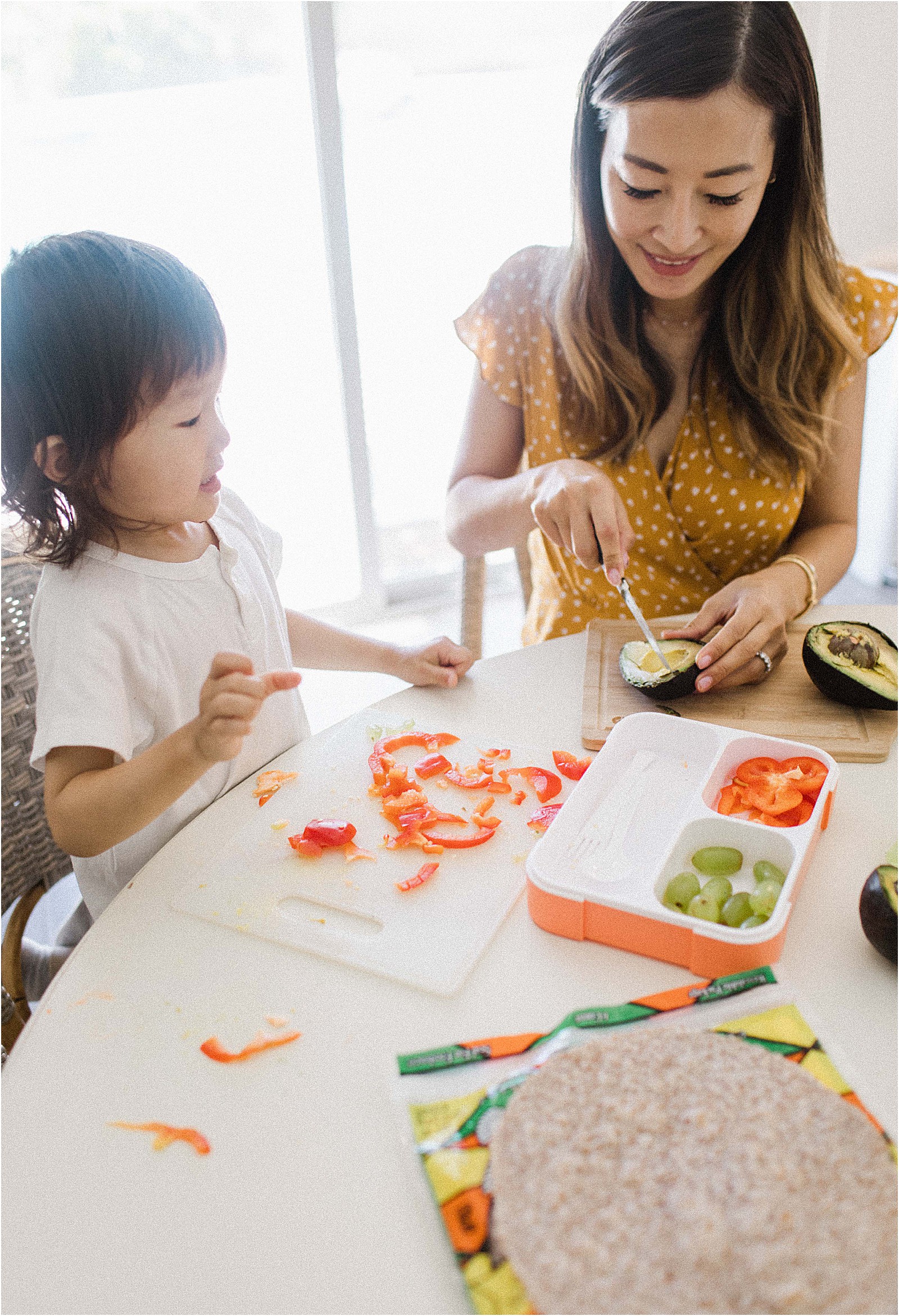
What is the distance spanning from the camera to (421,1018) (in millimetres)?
790

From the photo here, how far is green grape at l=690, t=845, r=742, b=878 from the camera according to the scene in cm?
92

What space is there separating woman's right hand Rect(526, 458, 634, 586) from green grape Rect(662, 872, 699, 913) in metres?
0.49

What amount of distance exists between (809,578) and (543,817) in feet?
2.23

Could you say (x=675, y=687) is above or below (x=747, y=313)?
below

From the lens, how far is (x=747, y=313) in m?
1.53

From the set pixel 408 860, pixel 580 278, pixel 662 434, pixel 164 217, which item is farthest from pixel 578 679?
pixel 164 217

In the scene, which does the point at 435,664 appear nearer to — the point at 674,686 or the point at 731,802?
the point at 674,686

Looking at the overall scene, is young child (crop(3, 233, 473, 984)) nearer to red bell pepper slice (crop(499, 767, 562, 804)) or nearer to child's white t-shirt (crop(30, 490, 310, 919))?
child's white t-shirt (crop(30, 490, 310, 919))

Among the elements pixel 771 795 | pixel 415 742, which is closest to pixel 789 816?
pixel 771 795

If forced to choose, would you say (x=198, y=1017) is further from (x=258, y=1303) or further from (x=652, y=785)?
(x=652, y=785)

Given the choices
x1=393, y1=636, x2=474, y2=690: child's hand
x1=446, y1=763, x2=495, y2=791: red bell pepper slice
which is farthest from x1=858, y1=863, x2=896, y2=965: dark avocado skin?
x1=393, y1=636, x2=474, y2=690: child's hand

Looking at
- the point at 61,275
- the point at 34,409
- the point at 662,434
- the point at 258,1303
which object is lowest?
the point at 258,1303

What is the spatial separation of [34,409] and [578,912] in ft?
2.46

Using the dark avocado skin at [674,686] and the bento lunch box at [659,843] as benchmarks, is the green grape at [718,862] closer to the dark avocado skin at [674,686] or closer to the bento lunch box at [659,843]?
the bento lunch box at [659,843]
